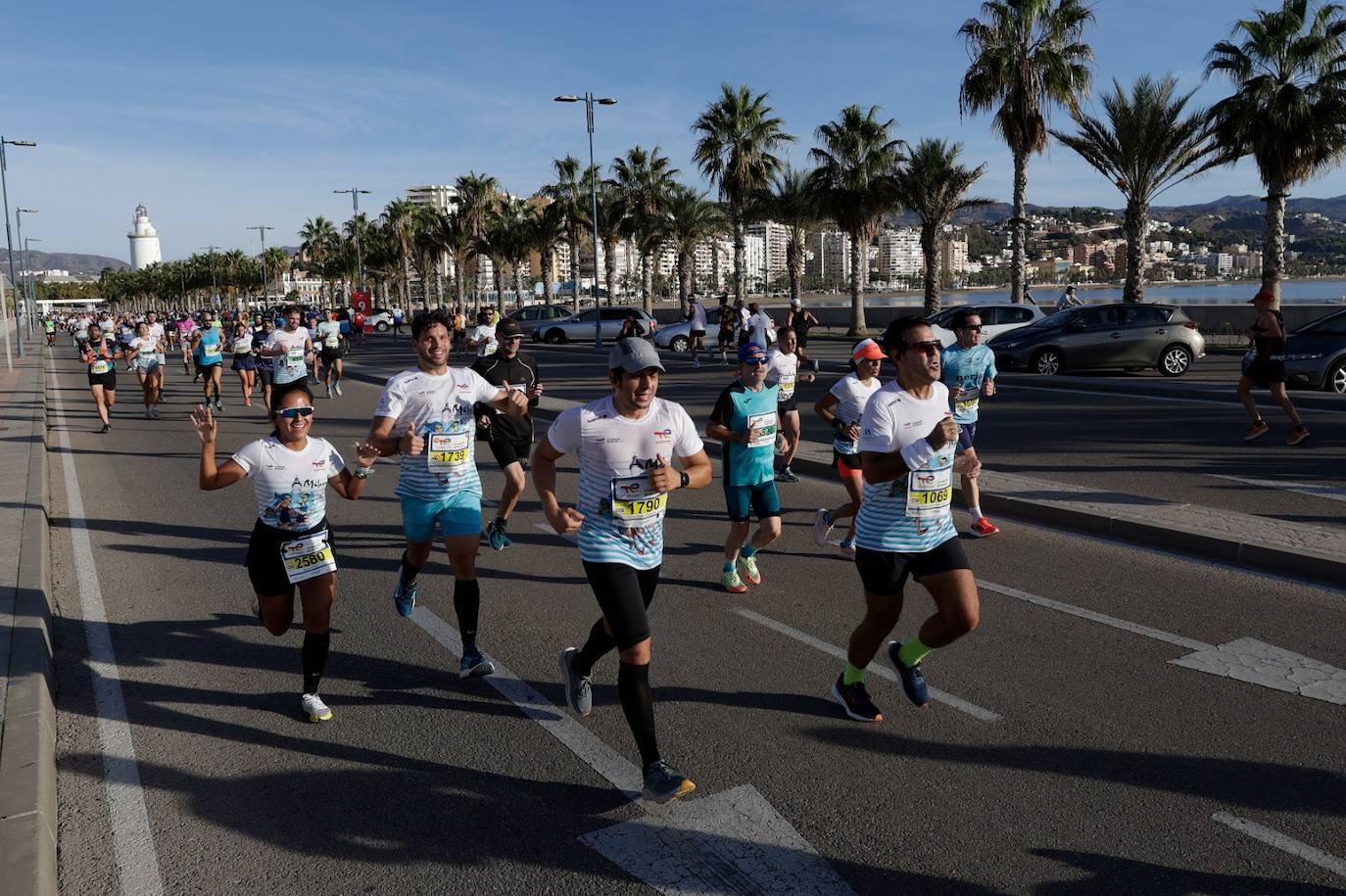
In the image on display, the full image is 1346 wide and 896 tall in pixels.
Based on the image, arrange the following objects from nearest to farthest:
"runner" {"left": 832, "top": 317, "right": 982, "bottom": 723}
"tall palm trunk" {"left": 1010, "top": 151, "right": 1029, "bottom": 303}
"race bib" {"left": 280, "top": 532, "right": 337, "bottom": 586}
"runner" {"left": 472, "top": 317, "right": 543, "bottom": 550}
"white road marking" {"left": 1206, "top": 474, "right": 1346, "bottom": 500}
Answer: "runner" {"left": 832, "top": 317, "right": 982, "bottom": 723} → "race bib" {"left": 280, "top": 532, "right": 337, "bottom": 586} → "runner" {"left": 472, "top": 317, "right": 543, "bottom": 550} → "white road marking" {"left": 1206, "top": 474, "right": 1346, "bottom": 500} → "tall palm trunk" {"left": 1010, "top": 151, "right": 1029, "bottom": 303}

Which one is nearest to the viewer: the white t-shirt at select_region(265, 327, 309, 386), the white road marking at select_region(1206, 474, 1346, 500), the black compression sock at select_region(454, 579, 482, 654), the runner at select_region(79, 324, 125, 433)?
the black compression sock at select_region(454, 579, 482, 654)

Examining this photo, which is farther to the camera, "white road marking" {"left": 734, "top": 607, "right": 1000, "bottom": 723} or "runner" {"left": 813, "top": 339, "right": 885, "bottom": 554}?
"runner" {"left": 813, "top": 339, "right": 885, "bottom": 554}

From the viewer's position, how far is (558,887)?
355cm

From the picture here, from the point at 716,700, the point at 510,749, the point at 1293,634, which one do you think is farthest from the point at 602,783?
the point at 1293,634

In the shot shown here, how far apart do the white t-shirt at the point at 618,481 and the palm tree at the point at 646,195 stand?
48.7 meters

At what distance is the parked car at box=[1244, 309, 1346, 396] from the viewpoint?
53.5 feet

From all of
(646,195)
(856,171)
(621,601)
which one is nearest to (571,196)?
(646,195)

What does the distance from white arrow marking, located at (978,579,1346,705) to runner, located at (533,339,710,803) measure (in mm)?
3102

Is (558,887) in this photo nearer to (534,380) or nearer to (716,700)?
(716,700)

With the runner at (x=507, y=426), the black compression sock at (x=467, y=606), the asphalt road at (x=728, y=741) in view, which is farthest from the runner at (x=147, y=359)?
the black compression sock at (x=467, y=606)

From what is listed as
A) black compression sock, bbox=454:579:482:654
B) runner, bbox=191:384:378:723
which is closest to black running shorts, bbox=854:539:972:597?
black compression sock, bbox=454:579:482:654

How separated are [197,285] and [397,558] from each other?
14446 centimetres

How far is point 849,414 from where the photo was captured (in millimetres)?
7801

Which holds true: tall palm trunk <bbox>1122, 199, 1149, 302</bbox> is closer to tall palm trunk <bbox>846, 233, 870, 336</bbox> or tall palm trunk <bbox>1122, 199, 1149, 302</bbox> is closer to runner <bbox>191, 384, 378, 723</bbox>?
tall palm trunk <bbox>846, 233, 870, 336</bbox>
